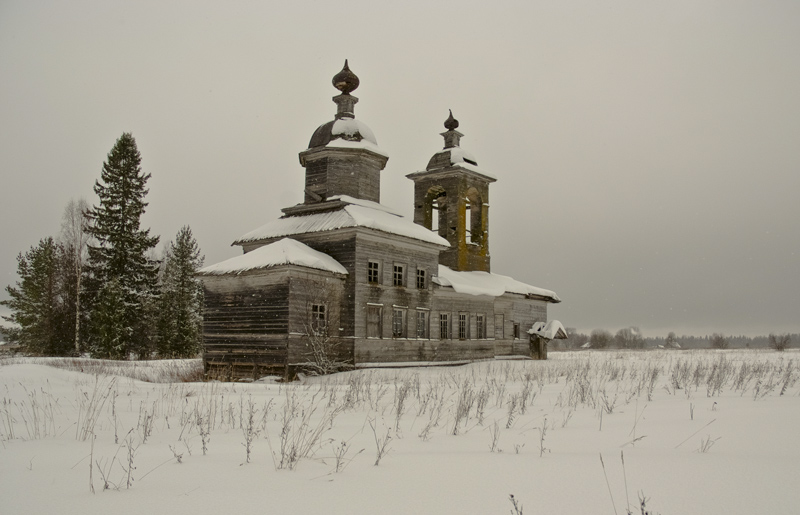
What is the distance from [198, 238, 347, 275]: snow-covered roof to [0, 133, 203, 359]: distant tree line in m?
13.5

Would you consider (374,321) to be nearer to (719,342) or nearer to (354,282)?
(354,282)

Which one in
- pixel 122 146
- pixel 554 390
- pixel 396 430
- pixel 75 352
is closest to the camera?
pixel 396 430

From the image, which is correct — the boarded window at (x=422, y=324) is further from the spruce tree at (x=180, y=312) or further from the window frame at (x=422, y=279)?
the spruce tree at (x=180, y=312)

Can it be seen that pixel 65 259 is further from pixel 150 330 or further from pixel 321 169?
pixel 321 169

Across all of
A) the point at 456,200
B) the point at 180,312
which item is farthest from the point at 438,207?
the point at 180,312

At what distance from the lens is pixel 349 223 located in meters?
21.4

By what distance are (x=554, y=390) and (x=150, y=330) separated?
28634mm

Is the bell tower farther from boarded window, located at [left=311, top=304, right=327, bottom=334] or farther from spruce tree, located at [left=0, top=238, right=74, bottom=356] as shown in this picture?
spruce tree, located at [left=0, top=238, right=74, bottom=356]

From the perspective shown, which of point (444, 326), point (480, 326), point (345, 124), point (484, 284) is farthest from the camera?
point (484, 284)

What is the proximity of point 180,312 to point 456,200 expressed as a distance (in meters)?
18.6

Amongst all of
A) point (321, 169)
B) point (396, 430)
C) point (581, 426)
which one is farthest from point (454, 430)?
point (321, 169)

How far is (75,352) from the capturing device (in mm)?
31984

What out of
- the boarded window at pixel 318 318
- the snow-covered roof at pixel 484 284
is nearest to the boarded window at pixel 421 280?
the snow-covered roof at pixel 484 284

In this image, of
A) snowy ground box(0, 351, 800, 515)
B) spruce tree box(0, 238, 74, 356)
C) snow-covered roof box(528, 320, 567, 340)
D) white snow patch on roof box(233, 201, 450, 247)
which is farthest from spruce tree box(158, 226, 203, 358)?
snowy ground box(0, 351, 800, 515)
